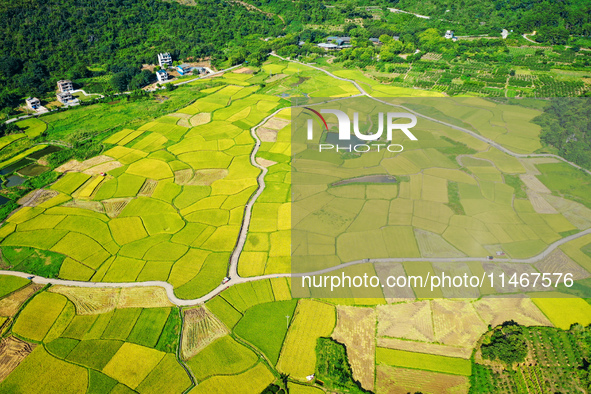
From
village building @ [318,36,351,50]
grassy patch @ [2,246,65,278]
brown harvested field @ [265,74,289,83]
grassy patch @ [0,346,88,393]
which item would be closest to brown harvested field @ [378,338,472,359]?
grassy patch @ [0,346,88,393]

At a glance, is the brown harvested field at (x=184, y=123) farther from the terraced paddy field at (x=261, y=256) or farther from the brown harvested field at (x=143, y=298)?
the brown harvested field at (x=143, y=298)

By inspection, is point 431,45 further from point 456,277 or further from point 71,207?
point 71,207

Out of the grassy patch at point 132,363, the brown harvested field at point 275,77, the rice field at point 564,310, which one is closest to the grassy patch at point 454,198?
the rice field at point 564,310

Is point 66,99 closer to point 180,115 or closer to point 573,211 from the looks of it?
point 180,115

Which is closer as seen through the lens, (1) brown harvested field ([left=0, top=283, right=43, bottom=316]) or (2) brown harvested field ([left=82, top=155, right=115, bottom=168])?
(1) brown harvested field ([left=0, top=283, right=43, bottom=316])

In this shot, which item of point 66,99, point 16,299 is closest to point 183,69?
point 66,99

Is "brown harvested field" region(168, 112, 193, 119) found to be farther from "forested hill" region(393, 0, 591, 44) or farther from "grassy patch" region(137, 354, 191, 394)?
"forested hill" region(393, 0, 591, 44)

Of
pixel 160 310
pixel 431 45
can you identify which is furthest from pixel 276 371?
pixel 431 45
